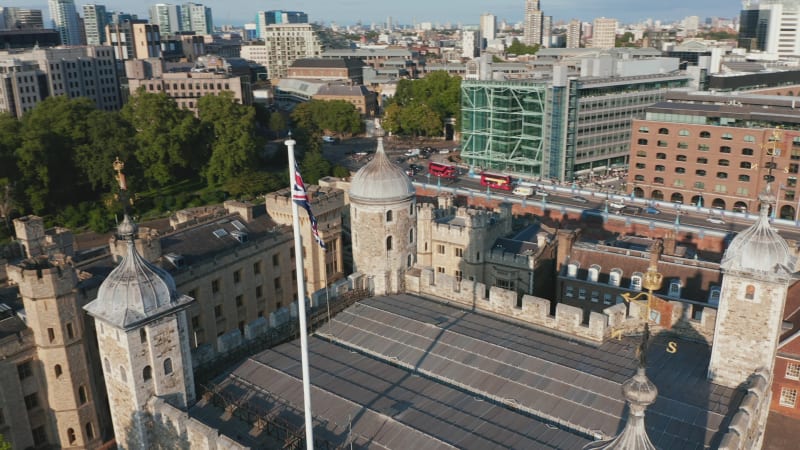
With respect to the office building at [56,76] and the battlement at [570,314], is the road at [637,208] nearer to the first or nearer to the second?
the battlement at [570,314]

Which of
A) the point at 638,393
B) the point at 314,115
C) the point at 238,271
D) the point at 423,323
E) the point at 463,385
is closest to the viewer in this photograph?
the point at 638,393

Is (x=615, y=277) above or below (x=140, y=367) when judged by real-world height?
below

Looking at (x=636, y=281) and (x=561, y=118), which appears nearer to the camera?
(x=636, y=281)

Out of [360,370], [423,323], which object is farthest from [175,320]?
[423,323]

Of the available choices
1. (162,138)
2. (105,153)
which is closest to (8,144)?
(105,153)

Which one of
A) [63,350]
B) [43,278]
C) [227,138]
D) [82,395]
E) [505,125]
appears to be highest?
[43,278]

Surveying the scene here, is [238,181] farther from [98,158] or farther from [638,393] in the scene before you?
[638,393]

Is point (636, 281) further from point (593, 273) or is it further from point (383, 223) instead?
point (383, 223)

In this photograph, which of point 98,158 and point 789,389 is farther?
point 98,158
